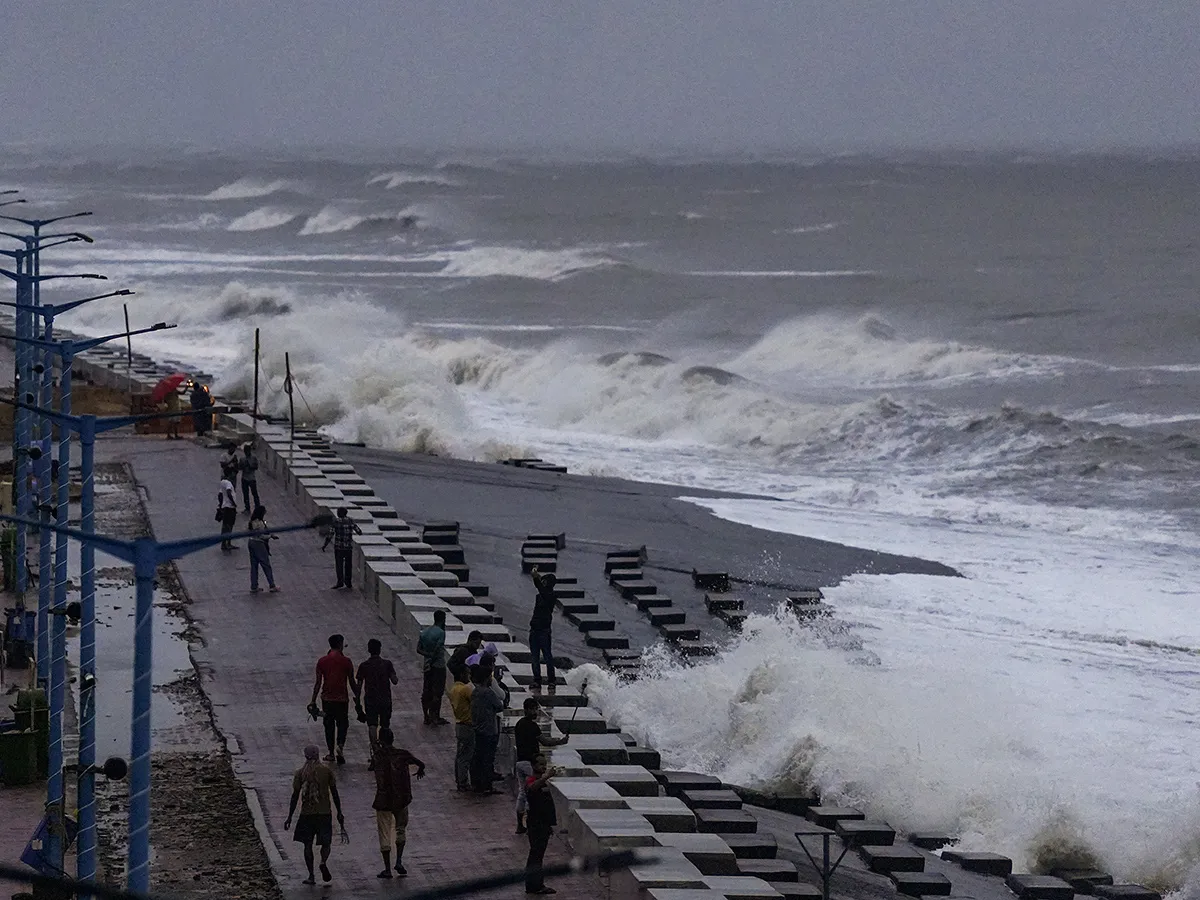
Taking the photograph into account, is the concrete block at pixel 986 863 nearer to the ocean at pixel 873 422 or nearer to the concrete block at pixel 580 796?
the ocean at pixel 873 422

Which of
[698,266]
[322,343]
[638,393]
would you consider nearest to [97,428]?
[638,393]

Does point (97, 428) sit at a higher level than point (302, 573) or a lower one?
higher

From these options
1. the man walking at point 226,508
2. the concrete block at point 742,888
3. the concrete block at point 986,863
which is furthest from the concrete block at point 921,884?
the man walking at point 226,508

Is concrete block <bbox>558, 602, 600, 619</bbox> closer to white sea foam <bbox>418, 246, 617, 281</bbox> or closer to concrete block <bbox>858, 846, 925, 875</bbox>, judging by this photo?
concrete block <bbox>858, 846, 925, 875</bbox>

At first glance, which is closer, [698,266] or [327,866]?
[327,866]

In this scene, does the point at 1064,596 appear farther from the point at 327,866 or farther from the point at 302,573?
the point at 327,866

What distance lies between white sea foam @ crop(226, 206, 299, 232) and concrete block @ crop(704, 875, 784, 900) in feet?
420

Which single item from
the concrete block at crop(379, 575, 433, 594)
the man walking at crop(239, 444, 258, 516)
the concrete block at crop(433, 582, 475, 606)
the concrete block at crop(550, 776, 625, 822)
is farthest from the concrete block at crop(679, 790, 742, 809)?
the man walking at crop(239, 444, 258, 516)

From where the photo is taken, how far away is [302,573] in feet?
82.4

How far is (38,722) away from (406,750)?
2.89m

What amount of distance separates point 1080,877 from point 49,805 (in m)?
7.76

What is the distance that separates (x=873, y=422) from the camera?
152 ft

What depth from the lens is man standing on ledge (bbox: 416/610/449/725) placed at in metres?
18.4

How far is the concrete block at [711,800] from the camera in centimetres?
1695
